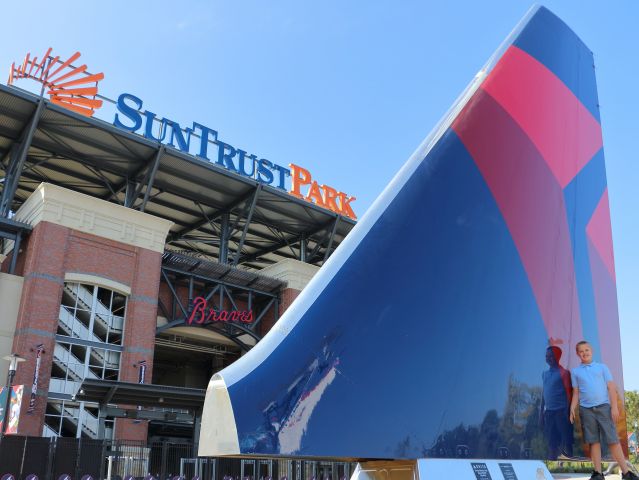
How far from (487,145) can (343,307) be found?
48.5 inches

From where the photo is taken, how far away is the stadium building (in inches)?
1041

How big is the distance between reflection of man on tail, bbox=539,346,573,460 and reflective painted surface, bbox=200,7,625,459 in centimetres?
1

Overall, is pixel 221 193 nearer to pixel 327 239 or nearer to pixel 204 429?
pixel 327 239

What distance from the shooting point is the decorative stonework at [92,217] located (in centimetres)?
2828

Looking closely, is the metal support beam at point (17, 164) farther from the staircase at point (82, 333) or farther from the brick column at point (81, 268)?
the staircase at point (82, 333)

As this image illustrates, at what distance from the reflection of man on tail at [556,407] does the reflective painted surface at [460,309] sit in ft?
0.03

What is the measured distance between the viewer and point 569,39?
4094 millimetres

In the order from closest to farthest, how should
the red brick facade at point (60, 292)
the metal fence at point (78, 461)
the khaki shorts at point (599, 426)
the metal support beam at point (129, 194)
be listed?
1. the khaki shorts at point (599, 426)
2. the metal fence at point (78, 461)
3. the red brick facade at point (60, 292)
4. the metal support beam at point (129, 194)

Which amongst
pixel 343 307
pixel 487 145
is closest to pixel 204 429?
pixel 343 307

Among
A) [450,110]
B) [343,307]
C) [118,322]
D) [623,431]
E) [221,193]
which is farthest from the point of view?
[221,193]

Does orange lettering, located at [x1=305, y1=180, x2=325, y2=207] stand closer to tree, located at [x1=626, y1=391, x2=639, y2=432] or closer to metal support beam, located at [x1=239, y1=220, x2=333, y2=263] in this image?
metal support beam, located at [x1=239, y1=220, x2=333, y2=263]

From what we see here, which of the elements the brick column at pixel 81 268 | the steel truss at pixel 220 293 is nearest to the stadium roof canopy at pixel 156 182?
the steel truss at pixel 220 293

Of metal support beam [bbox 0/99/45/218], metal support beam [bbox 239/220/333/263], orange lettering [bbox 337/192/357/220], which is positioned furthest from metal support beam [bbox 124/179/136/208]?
orange lettering [bbox 337/192/357/220]

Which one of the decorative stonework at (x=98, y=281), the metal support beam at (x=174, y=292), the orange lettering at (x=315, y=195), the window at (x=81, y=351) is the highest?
the orange lettering at (x=315, y=195)
